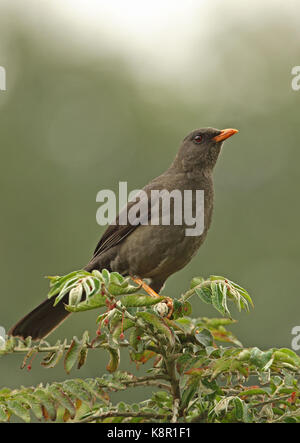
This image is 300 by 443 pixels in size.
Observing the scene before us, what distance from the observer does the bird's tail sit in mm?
3986

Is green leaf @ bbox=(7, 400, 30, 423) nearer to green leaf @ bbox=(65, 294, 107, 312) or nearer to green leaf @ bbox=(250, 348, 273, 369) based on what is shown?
green leaf @ bbox=(65, 294, 107, 312)

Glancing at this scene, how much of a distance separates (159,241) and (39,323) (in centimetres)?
102

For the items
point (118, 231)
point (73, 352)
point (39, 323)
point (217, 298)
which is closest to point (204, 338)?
point (217, 298)

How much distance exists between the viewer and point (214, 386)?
2281 millimetres

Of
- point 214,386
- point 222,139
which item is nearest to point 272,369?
point 214,386


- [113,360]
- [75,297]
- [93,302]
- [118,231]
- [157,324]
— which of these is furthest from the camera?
[118,231]

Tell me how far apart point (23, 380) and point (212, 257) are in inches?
115

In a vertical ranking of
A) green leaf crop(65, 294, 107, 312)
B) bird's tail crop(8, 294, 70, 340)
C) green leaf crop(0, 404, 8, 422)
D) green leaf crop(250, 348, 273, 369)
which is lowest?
green leaf crop(0, 404, 8, 422)

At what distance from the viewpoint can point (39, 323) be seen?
4023 millimetres

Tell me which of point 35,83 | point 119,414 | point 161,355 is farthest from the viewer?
point 35,83

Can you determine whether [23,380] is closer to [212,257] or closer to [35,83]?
[212,257]

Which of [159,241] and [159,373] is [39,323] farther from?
[159,373]

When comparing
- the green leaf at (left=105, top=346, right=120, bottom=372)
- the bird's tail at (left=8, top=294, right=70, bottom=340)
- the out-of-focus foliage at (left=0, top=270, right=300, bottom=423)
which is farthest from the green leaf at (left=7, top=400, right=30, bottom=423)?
the bird's tail at (left=8, top=294, right=70, bottom=340)

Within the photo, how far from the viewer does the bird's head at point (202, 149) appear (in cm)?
485
